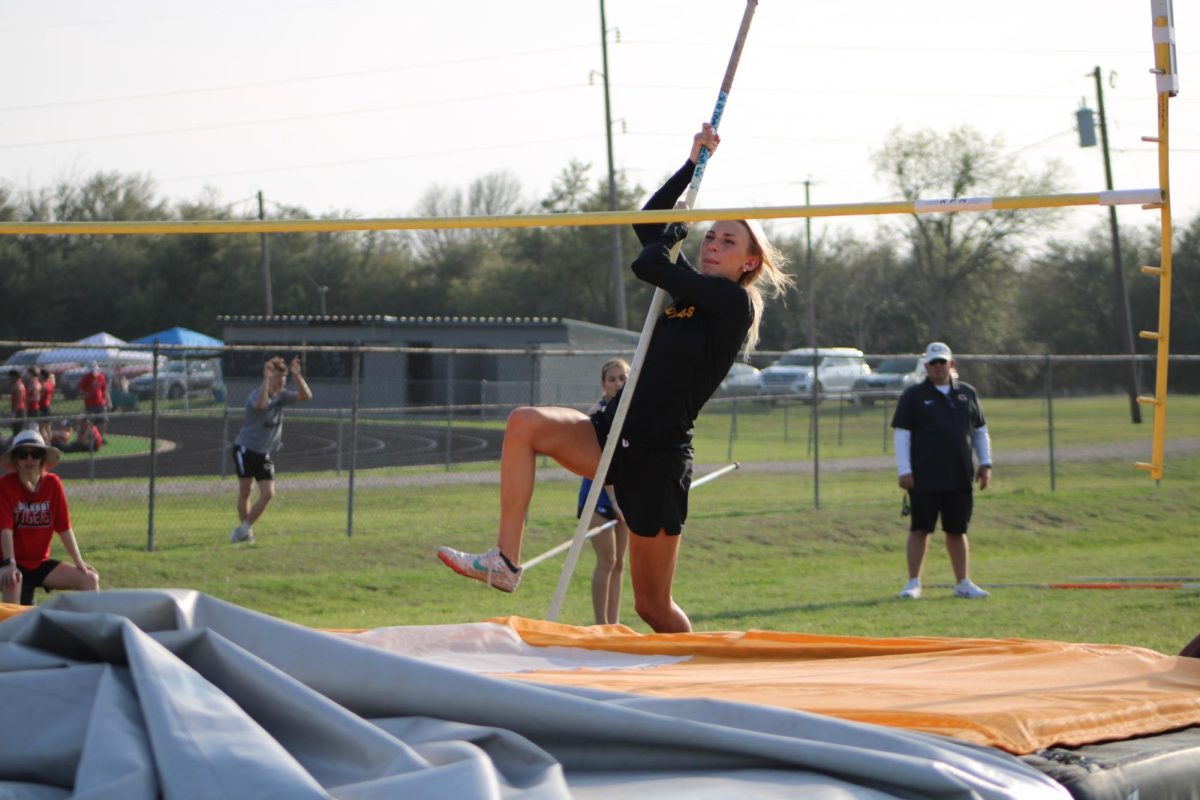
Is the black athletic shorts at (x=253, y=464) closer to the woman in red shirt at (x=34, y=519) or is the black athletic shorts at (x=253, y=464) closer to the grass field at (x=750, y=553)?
the grass field at (x=750, y=553)

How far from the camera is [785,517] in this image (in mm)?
15164

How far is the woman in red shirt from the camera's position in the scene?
7.62m

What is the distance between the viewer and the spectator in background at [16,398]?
1401cm

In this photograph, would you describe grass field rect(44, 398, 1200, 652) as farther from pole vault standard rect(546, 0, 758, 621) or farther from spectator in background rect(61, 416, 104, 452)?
pole vault standard rect(546, 0, 758, 621)

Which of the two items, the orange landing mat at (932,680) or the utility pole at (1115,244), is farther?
the utility pole at (1115,244)

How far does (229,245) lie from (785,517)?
45823 millimetres

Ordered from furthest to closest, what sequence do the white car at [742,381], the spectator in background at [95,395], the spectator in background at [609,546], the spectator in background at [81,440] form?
the white car at [742,381] < the spectator in background at [95,395] < the spectator in background at [81,440] < the spectator in background at [609,546]

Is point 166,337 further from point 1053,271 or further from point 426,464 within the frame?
point 1053,271

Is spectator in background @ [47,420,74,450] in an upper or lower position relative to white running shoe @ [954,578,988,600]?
upper

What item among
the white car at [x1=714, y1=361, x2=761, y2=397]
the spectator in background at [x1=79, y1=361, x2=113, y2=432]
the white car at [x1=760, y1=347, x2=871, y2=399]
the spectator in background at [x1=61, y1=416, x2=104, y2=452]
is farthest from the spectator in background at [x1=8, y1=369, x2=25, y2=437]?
the white car at [x1=760, y1=347, x2=871, y2=399]

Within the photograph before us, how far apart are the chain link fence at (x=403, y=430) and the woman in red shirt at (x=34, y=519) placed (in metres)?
2.17

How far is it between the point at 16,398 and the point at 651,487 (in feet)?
43.6

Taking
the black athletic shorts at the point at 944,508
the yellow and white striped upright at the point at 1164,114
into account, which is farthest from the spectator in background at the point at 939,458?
the yellow and white striped upright at the point at 1164,114

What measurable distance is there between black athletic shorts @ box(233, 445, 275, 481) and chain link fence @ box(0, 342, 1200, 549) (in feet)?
2.50
